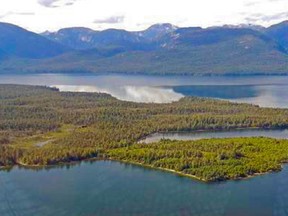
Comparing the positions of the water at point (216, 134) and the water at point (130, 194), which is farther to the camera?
the water at point (216, 134)

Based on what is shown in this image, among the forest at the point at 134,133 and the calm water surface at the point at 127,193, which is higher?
the forest at the point at 134,133

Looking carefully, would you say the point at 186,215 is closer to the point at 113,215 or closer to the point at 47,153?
the point at 113,215

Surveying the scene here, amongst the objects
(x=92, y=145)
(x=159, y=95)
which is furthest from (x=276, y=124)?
(x=159, y=95)

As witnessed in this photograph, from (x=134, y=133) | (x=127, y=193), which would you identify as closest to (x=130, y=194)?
(x=127, y=193)

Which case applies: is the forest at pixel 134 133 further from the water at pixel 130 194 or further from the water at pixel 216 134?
the water at pixel 130 194

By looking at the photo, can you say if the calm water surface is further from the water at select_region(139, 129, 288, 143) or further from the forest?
the water at select_region(139, 129, 288, 143)

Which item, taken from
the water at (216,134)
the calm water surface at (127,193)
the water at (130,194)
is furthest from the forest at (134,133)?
the water at (130,194)
